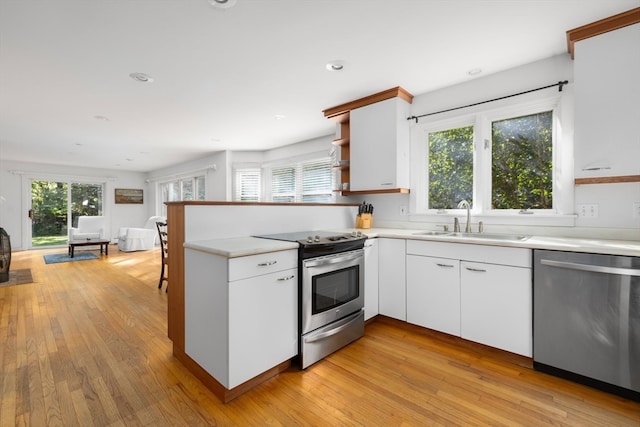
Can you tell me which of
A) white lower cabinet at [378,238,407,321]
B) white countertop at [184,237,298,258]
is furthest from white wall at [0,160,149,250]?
white lower cabinet at [378,238,407,321]

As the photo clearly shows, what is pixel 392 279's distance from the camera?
269 cm

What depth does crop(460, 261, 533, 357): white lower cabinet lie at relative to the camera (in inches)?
79.2

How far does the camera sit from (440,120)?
3062mm

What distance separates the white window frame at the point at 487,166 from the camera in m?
2.37

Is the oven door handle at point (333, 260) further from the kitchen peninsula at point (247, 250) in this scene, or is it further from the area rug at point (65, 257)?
the area rug at point (65, 257)

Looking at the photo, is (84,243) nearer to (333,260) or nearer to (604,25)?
(333,260)

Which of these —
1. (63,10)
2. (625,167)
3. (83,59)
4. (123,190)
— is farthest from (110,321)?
(123,190)

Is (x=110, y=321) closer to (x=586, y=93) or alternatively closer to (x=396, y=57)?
(x=396, y=57)

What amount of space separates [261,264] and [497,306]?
1.74 meters

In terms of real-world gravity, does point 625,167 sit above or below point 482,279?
above

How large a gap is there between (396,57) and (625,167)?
1.78 meters

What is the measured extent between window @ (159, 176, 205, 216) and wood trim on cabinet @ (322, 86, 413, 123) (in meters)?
5.04

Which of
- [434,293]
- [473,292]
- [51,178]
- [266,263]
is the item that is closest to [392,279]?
[434,293]

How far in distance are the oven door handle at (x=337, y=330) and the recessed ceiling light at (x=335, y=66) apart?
7.20ft
